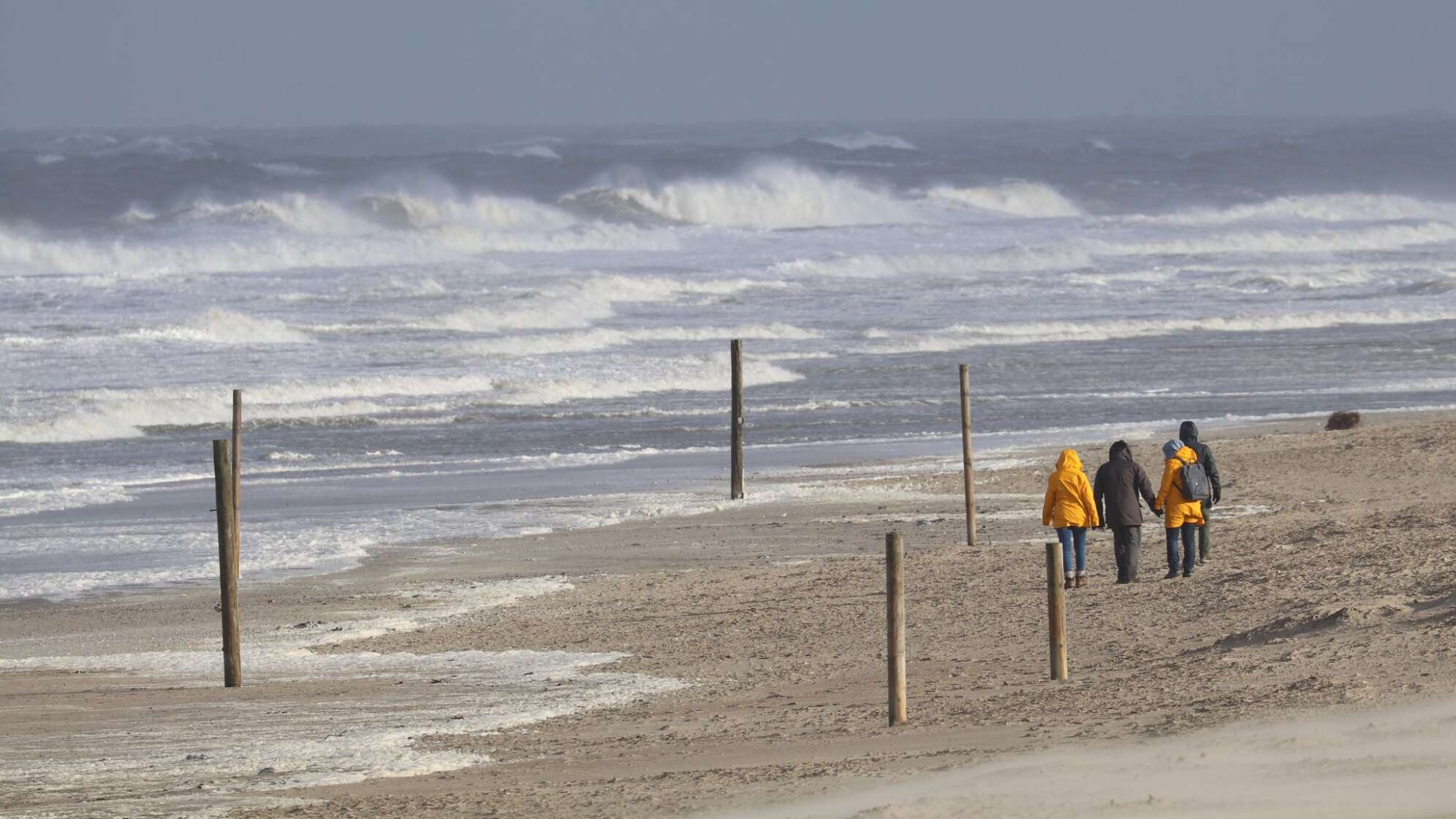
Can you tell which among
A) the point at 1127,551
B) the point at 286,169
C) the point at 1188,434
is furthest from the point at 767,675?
the point at 286,169

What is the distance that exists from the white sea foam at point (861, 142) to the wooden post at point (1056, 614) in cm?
9270

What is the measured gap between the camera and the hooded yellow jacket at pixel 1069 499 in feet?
41.5

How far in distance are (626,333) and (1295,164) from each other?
71129mm

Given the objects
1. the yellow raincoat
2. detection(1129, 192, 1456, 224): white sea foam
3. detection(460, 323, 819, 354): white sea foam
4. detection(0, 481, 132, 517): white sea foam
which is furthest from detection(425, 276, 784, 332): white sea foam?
detection(1129, 192, 1456, 224): white sea foam

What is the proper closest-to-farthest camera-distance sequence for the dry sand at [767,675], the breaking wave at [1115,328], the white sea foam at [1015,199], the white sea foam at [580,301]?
the dry sand at [767,675] → the breaking wave at [1115,328] → the white sea foam at [580,301] → the white sea foam at [1015,199]

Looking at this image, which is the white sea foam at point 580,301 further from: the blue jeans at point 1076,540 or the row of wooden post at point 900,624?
the row of wooden post at point 900,624

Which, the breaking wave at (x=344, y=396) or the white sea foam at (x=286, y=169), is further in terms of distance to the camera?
the white sea foam at (x=286, y=169)

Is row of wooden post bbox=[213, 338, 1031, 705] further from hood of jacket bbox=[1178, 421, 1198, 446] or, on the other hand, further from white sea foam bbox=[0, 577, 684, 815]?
hood of jacket bbox=[1178, 421, 1198, 446]

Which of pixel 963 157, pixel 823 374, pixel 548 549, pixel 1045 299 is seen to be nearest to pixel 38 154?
pixel 963 157

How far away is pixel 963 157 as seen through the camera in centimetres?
9919

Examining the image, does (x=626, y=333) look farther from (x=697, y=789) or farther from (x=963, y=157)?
(x=963, y=157)

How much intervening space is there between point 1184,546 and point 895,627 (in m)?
4.75

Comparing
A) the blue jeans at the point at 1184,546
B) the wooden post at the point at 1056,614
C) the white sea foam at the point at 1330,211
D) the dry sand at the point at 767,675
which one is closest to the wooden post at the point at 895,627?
the dry sand at the point at 767,675

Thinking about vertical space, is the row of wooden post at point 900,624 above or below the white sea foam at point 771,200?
below
